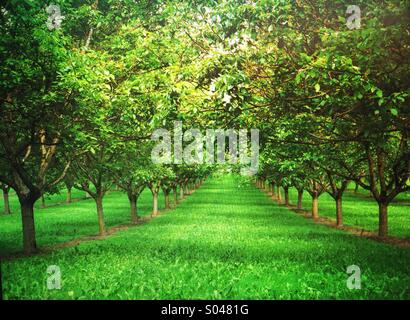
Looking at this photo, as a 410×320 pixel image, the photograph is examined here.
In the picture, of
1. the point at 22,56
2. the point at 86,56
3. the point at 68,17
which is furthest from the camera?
the point at 68,17

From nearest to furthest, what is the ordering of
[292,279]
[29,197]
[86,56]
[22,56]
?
1. [292,279]
2. [22,56]
3. [86,56]
4. [29,197]

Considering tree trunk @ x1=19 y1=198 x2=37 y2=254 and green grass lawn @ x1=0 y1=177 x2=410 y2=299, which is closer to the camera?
green grass lawn @ x1=0 y1=177 x2=410 y2=299

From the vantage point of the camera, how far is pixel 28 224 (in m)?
18.6

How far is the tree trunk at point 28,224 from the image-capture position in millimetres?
18422

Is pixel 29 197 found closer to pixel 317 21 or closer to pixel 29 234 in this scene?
pixel 29 234

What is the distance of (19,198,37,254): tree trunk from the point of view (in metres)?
18.4

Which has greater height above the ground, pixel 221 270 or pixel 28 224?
pixel 28 224

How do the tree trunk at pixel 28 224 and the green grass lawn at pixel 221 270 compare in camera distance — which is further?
the tree trunk at pixel 28 224

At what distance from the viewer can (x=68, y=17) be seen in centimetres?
1706

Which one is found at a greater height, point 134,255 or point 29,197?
point 29,197

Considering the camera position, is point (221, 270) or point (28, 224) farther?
point (28, 224)
